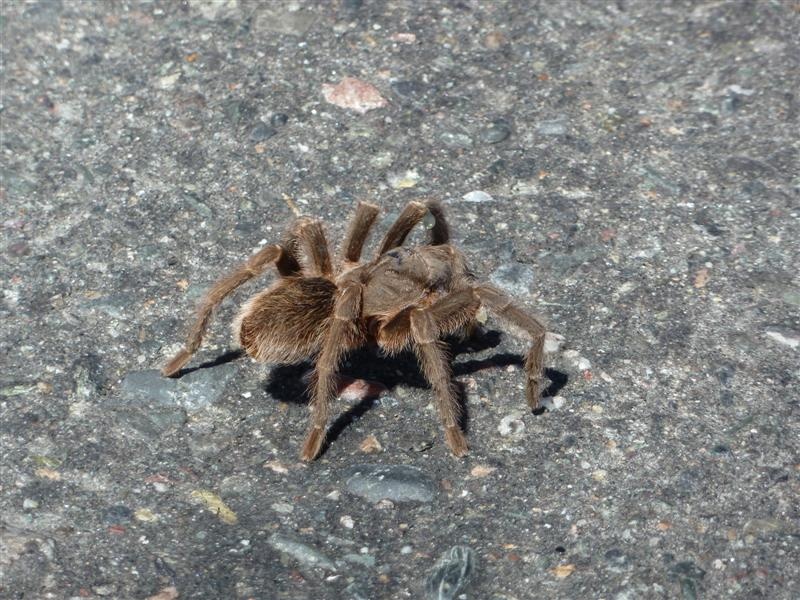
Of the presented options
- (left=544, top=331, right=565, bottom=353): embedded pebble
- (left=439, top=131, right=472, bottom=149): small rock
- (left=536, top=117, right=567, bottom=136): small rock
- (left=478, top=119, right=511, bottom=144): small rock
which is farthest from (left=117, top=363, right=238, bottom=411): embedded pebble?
(left=536, top=117, right=567, bottom=136): small rock

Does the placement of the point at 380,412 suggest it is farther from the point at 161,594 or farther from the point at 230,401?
the point at 161,594

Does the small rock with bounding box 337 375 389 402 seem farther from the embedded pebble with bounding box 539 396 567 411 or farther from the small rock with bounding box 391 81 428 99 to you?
the small rock with bounding box 391 81 428 99

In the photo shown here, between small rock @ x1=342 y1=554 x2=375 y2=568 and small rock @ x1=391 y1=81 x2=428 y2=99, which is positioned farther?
small rock @ x1=391 y1=81 x2=428 y2=99

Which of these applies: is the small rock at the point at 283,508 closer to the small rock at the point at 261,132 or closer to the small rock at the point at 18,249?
the small rock at the point at 18,249

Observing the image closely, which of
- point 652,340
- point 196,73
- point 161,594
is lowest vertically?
point 652,340

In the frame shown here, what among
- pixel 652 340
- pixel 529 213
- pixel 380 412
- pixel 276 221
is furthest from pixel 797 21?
pixel 380 412

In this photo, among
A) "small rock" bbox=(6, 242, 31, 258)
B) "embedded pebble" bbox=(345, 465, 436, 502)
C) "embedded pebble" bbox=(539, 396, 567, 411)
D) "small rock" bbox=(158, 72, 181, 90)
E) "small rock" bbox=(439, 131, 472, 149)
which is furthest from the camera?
"small rock" bbox=(158, 72, 181, 90)
